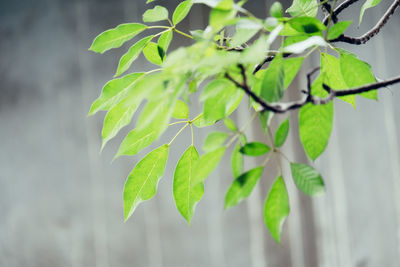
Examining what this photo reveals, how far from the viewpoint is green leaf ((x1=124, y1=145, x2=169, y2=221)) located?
33cm

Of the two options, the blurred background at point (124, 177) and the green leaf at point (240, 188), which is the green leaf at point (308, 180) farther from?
the blurred background at point (124, 177)

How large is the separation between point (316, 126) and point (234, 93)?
0.07 m

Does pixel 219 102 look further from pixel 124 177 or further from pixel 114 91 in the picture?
pixel 124 177

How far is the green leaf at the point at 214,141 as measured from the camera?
0.24 meters

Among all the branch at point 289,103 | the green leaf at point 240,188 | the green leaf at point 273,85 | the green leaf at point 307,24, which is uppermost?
the green leaf at point 307,24

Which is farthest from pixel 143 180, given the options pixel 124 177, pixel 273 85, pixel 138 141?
pixel 124 177

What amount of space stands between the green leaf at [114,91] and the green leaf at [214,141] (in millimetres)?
118

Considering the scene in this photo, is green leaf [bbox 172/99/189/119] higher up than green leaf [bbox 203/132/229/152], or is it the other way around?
green leaf [bbox 172/99/189/119]

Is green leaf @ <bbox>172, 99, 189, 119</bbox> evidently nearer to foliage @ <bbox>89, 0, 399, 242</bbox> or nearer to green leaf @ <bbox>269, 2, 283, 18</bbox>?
foliage @ <bbox>89, 0, 399, 242</bbox>

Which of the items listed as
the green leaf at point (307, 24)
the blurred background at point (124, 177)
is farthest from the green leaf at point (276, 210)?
the blurred background at point (124, 177)

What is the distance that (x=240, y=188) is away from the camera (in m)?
0.24

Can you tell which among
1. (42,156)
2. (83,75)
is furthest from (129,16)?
(42,156)

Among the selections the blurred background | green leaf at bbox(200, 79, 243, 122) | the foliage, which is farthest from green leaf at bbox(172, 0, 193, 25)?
the blurred background

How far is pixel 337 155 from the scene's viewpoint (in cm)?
165
